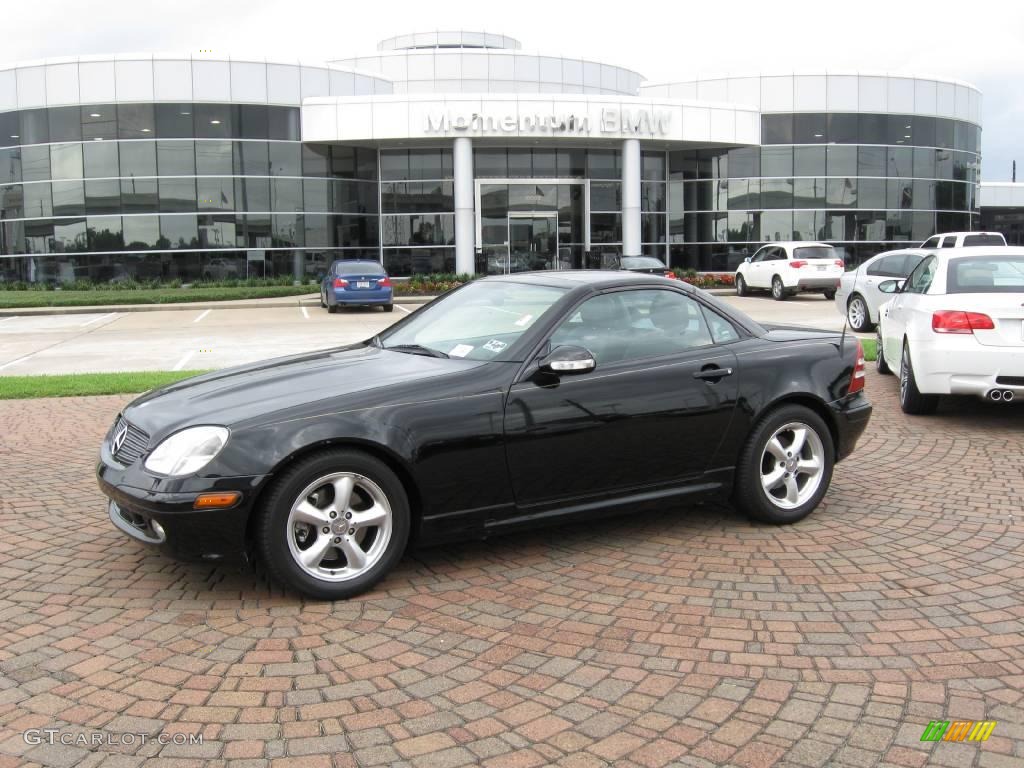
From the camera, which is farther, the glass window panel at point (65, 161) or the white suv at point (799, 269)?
the glass window panel at point (65, 161)

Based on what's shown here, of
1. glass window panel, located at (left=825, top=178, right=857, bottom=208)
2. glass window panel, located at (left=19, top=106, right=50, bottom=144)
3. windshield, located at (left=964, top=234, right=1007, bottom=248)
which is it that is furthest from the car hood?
glass window panel, located at (left=825, top=178, right=857, bottom=208)

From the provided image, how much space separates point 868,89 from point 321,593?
125 ft

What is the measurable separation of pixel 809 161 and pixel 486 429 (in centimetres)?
3598

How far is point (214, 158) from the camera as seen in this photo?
110 ft

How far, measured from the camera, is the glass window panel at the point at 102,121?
33188mm

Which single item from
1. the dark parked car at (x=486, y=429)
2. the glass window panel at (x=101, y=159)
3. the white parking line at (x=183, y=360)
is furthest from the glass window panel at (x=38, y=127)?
the dark parked car at (x=486, y=429)

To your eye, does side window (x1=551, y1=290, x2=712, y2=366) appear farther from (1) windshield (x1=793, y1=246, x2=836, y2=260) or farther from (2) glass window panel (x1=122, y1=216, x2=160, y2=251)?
(2) glass window panel (x1=122, y1=216, x2=160, y2=251)

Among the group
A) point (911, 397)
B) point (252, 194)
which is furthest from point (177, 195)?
point (911, 397)

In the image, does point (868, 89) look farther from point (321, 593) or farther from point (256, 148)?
point (321, 593)

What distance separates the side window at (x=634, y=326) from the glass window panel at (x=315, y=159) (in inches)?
1228

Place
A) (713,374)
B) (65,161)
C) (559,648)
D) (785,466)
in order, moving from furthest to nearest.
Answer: (65,161) → (785,466) → (713,374) → (559,648)

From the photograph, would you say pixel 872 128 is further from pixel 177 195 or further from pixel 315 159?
pixel 177 195

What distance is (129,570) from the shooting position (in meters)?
5.10

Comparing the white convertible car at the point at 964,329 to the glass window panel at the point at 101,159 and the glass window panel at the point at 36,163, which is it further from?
the glass window panel at the point at 36,163
